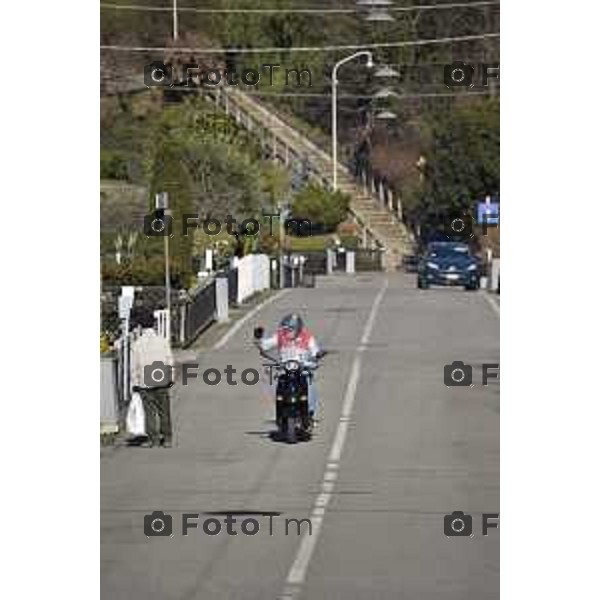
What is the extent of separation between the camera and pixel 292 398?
840 inches

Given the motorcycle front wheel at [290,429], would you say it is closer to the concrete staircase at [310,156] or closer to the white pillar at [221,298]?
the concrete staircase at [310,156]

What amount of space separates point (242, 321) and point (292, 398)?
17.3 meters

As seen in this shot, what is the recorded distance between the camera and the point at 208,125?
107ft

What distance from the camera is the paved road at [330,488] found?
13766 mm

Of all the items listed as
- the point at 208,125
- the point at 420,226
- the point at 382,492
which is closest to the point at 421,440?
the point at 382,492

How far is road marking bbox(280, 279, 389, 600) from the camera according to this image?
1368 cm

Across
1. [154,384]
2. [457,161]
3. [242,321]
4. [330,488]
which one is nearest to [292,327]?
[154,384]

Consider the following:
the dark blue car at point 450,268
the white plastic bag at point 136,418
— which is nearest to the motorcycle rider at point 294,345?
the white plastic bag at point 136,418

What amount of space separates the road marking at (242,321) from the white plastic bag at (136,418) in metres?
11.3

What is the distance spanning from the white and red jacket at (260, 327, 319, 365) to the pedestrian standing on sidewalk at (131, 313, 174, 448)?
1.00 m
